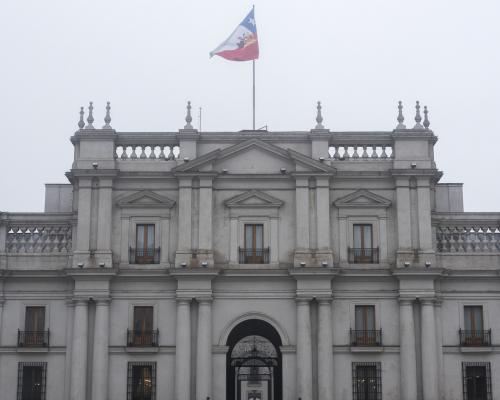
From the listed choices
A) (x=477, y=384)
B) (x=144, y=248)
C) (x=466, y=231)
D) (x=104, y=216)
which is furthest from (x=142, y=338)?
(x=466, y=231)

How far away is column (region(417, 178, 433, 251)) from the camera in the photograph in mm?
42969

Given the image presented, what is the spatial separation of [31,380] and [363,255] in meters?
17.3

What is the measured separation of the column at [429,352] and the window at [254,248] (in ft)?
26.3

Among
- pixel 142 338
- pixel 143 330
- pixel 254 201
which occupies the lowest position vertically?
pixel 142 338

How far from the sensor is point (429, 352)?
41.4 m

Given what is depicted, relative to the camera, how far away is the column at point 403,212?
43031mm

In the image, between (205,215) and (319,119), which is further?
(319,119)

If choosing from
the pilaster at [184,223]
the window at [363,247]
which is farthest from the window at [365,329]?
the pilaster at [184,223]

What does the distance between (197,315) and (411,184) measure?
1247 centimetres

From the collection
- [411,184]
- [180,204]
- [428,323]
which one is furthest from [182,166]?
[428,323]

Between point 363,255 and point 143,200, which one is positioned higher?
point 143,200

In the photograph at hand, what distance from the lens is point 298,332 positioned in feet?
137

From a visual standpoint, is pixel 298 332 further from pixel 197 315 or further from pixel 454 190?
pixel 454 190

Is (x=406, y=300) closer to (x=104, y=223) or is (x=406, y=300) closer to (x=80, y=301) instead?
(x=104, y=223)
